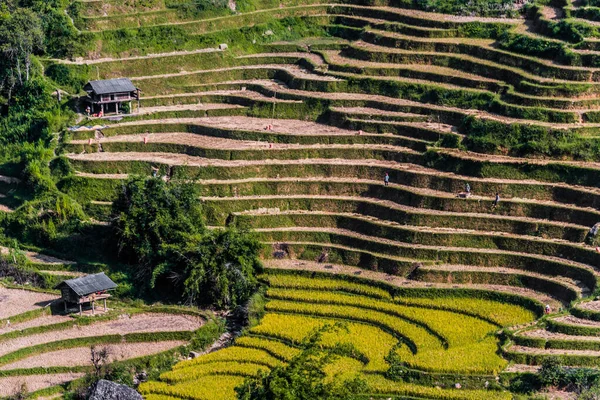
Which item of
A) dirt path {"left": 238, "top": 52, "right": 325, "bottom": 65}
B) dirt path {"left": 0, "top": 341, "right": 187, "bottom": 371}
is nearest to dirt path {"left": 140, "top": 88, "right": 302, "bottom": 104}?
dirt path {"left": 238, "top": 52, "right": 325, "bottom": 65}

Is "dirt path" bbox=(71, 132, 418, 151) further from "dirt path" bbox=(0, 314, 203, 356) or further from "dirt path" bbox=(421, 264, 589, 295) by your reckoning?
"dirt path" bbox=(0, 314, 203, 356)

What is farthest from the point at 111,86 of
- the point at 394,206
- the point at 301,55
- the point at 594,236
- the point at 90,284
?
the point at 594,236

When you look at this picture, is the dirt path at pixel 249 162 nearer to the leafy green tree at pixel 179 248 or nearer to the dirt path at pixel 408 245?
the dirt path at pixel 408 245

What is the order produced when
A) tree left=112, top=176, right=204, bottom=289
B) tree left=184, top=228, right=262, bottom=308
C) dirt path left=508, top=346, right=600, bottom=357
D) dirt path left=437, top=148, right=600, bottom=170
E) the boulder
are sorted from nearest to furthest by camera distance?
dirt path left=508, top=346, right=600, bottom=357 → the boulder → tree left=184, top=228, right=262, bottom=308 → tree left=112, top=176, right=204, bottom=289 → dirt path left=437, top=148, right=600, bottom=170

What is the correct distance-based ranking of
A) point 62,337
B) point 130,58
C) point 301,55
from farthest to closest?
1. point 301,55
2. point 130,58
3. point 62,337

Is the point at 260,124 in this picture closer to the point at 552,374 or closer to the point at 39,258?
the point at 39,258

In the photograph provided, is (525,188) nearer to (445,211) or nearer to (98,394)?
A: (445,211)

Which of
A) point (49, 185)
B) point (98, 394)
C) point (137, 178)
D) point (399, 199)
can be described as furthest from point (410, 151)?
point (98, 394)
